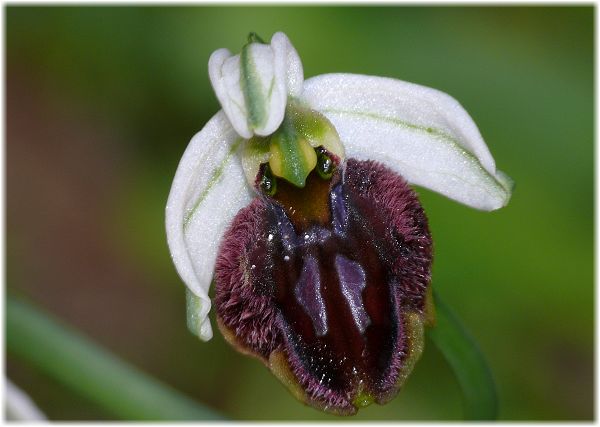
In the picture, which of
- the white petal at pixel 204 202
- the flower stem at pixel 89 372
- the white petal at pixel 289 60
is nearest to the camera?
the white petal at pixel 204 202

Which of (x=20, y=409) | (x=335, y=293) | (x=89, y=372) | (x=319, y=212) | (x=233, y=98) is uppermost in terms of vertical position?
(x=233, y=98)

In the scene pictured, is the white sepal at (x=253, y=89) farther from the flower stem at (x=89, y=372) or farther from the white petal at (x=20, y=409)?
the white petal at (x=20, y=409)

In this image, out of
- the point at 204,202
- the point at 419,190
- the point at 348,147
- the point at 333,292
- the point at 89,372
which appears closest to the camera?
the point at 333,292

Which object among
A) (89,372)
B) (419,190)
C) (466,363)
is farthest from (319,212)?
(419,190)

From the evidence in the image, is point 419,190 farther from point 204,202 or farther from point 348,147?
point 204,202

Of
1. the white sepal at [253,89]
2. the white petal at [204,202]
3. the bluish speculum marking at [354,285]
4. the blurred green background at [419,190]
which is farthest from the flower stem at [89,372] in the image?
the blurred green background at [419,190]

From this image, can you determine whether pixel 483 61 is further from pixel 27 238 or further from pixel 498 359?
pixel 27 238
